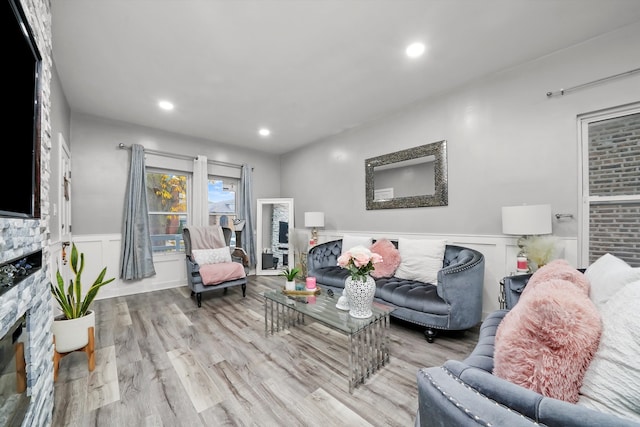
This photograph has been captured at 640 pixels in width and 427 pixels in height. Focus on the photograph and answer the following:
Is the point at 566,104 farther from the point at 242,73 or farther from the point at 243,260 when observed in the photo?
the point at 243,260

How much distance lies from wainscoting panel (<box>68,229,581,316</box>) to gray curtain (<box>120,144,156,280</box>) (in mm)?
153

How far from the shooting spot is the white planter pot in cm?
170

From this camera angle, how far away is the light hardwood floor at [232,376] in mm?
1407

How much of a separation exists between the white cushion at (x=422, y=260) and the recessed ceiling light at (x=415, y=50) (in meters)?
1.81

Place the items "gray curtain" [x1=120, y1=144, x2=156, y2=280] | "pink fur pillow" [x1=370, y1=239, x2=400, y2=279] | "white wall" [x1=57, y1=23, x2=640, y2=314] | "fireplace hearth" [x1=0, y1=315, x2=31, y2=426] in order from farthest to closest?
"gray curtain" [x1=120, y1=144, x2=156, y2=280]
"pink fur pillow" [x1=370, y1=239, x2=400, y2=279]
"white wall" [x1=57, y1=23, x2=640, y2=314]
"fireplace hearth" [x1=0, y1=315, x2=31, y2=426]

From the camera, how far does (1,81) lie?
884mm

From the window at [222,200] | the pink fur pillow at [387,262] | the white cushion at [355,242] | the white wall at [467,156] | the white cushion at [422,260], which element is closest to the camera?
the white wall at [467,156]

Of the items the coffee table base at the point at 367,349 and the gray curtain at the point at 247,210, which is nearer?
the coffee table base at the point at 367,349

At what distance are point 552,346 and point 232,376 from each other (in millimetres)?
1796

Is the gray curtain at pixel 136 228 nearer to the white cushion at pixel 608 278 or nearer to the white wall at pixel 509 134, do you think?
the white wall at pixel 509 134

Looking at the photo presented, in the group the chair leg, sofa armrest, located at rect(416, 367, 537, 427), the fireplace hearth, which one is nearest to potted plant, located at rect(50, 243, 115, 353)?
the fireplace hearth

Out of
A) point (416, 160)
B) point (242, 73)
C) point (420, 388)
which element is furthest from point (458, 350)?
point (242, 73)

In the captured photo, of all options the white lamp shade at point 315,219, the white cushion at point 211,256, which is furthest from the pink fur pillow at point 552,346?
the white lamp shade at point 315,219

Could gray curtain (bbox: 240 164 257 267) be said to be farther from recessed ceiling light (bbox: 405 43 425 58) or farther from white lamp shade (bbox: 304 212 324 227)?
recessed ceiling light (bbox: 405 43 425 58)
